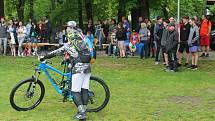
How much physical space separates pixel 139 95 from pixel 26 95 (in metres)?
3.21

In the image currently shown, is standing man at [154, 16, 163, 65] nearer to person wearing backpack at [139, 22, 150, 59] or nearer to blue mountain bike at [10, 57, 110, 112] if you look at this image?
person wearing backpack at [139, 22, 150, 59]

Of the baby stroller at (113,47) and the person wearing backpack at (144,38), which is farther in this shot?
the baby stroller at (113,47)

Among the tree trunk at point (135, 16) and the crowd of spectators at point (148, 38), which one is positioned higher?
the tree trunk at point (135, 16)

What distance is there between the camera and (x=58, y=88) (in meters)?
9.61

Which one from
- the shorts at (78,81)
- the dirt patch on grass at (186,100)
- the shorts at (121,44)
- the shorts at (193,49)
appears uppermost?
the shorts at (121,44)

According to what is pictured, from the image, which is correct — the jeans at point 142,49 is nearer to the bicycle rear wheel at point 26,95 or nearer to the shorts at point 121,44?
the shorts at point 121,44

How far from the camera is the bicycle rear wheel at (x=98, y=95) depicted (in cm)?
939

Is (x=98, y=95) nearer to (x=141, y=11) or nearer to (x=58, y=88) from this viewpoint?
(x=58, y=88)

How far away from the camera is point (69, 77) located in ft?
30.7

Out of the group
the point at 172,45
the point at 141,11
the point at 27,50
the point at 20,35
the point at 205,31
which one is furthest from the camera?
the point at 141,11

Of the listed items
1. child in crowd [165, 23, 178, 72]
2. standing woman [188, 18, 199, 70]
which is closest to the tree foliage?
standing woman [188, 18, 199, 70]

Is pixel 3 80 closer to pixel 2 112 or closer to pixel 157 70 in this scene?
pixel 2 112

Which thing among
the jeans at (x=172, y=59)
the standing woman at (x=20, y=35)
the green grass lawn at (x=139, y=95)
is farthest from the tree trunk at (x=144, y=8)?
the jeans at (x=172, y=59)

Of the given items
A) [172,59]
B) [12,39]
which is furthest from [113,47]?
[172,59]
